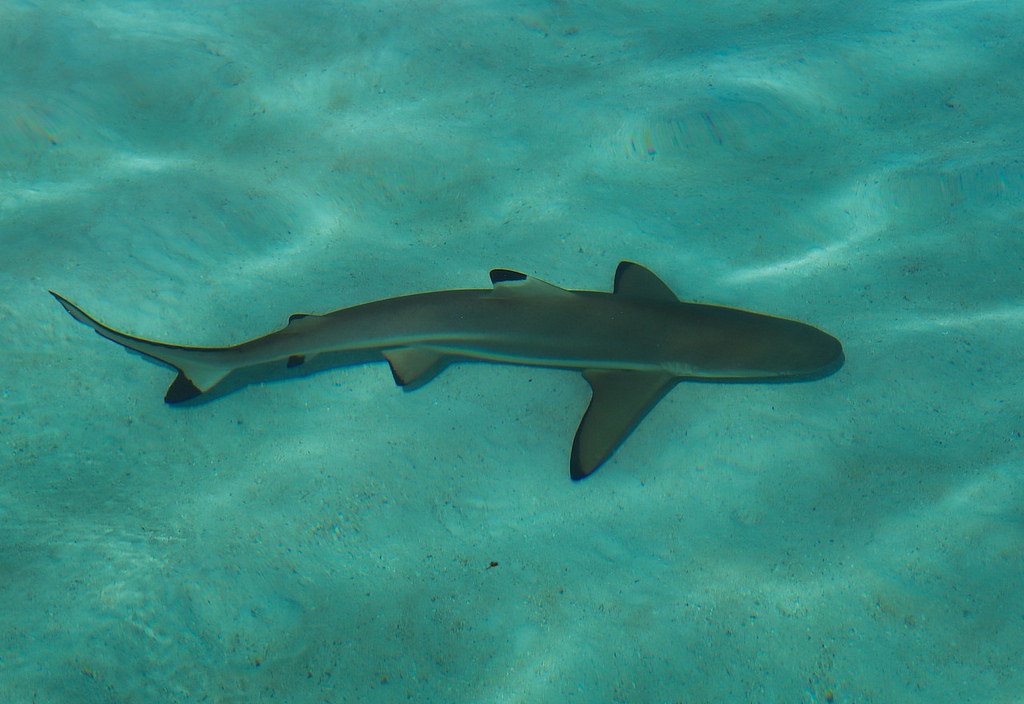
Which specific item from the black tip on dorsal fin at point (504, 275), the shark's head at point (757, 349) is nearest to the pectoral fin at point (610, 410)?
the shark's head at point (757, 349)

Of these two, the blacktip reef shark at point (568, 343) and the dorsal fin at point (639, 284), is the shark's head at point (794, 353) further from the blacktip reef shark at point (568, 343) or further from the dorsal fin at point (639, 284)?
the dorsal fin at point (639, 284)

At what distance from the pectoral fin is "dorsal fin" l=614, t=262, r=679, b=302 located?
0.47 meters

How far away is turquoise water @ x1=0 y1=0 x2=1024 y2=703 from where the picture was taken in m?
2.39

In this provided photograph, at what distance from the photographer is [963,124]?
411 cm


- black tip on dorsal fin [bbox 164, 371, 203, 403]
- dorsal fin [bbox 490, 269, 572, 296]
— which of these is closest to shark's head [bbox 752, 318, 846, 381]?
dorsal fin [bbox 490, 269, 572, 296]

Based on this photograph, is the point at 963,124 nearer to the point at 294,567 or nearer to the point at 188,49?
the point at 294,567

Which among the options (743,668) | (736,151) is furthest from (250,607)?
(736,151)

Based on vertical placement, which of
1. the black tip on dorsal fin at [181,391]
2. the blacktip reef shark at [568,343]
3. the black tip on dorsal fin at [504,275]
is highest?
the black tip on dorsal fin at [504,275]

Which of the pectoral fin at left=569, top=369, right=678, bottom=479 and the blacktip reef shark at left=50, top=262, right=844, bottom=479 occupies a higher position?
the blacktip reef shark at left=50, top=262, right=844, bottom=479

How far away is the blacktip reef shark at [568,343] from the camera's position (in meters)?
2.93

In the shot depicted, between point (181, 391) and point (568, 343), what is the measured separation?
1.94m

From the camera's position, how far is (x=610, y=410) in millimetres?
2943

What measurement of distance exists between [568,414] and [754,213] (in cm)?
178

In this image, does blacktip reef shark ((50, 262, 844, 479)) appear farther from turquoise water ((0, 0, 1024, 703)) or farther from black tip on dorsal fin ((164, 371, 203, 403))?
turquoise water ((0, 0, 1024, 703))
